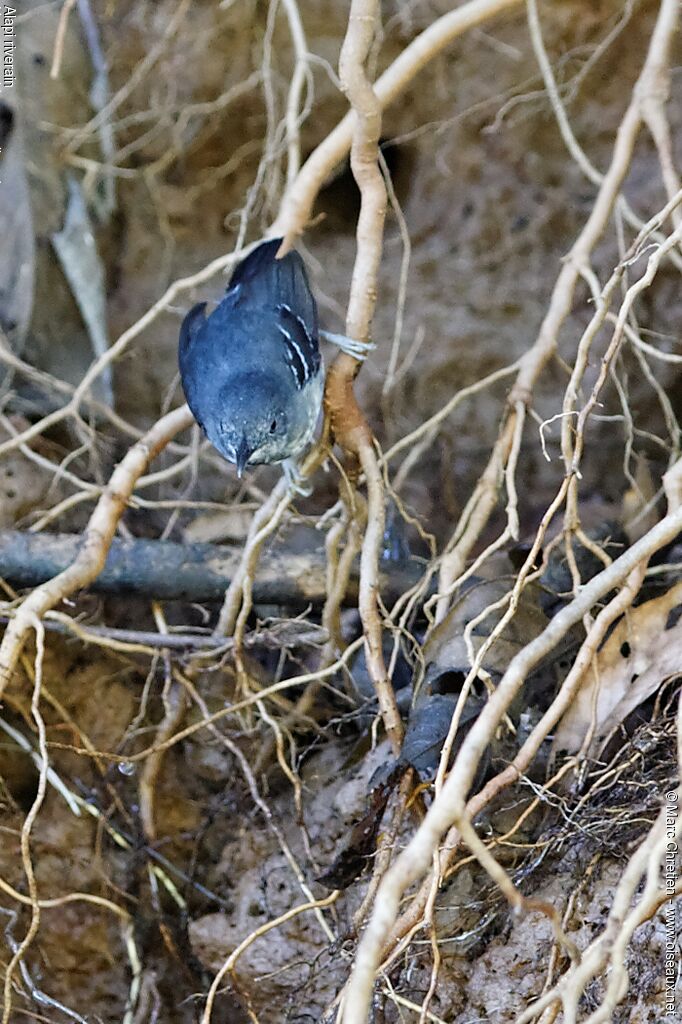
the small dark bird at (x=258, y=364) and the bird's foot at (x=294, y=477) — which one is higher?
the small dark bird at (x=258, y=364)

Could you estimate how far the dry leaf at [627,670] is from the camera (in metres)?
2.24

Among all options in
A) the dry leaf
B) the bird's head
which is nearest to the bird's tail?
the bird's head

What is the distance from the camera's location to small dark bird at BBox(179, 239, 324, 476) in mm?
2426

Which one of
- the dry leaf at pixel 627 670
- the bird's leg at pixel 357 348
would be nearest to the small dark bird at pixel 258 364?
the bird's leg at pixel 357 348

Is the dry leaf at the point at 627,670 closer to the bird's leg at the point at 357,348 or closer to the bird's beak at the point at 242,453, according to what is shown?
the bird's leg at the point at 357,348

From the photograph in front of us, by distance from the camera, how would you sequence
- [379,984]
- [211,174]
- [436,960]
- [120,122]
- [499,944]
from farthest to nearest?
1. [211,174]
2. [120,122]
3. [499,944]
4. [379,984]
5. [436,960]

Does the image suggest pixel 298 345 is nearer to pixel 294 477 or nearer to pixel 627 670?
pixel 294 477

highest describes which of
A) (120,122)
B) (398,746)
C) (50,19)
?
(50,19)

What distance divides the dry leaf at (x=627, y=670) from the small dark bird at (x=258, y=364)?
0.93 m

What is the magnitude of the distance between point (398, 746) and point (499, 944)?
476mm

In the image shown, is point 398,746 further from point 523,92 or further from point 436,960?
point 523,92

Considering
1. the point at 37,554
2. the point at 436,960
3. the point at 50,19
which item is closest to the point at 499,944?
the point at 436,960

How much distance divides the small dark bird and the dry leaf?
0.93 m

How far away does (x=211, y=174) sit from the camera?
Answer: 3852 mm
